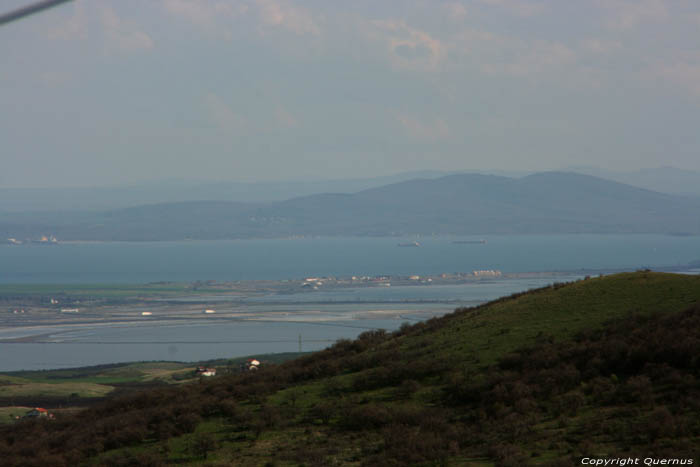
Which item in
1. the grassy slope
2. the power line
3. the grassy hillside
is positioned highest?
the power line

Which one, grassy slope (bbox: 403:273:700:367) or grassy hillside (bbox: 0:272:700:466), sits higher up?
grassy slope (bbox: 403:273:700:367)

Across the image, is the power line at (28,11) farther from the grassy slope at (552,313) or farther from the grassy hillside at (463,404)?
the grassy slope at (552,313)

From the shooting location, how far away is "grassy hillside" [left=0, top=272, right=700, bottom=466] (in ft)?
49.1

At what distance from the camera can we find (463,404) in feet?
61.7

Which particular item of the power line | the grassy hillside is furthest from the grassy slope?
the power line

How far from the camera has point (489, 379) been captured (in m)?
19.3

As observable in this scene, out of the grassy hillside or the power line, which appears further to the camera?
the grassy hillside

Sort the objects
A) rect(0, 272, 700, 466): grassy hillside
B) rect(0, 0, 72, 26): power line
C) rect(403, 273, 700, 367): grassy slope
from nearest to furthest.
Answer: rect(0, 0, 72, 26): power line
rect(0, 272, 700, 466): grassy hillside
rect(403, 273, 700, 367): grassy slope

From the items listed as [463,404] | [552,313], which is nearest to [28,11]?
[463,404]

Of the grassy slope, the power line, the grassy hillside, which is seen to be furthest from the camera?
the grassy slope

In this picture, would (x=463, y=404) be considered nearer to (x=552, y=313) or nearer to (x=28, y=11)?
(x=552, y=313)

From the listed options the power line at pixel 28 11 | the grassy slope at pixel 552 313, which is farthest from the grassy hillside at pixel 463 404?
the power line at pixel 28 11

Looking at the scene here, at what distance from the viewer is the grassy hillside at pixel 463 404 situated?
49.1 ft

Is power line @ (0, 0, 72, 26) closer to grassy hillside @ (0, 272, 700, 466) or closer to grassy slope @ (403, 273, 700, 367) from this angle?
grassy hillside @ (0, 272, 700, 466)
